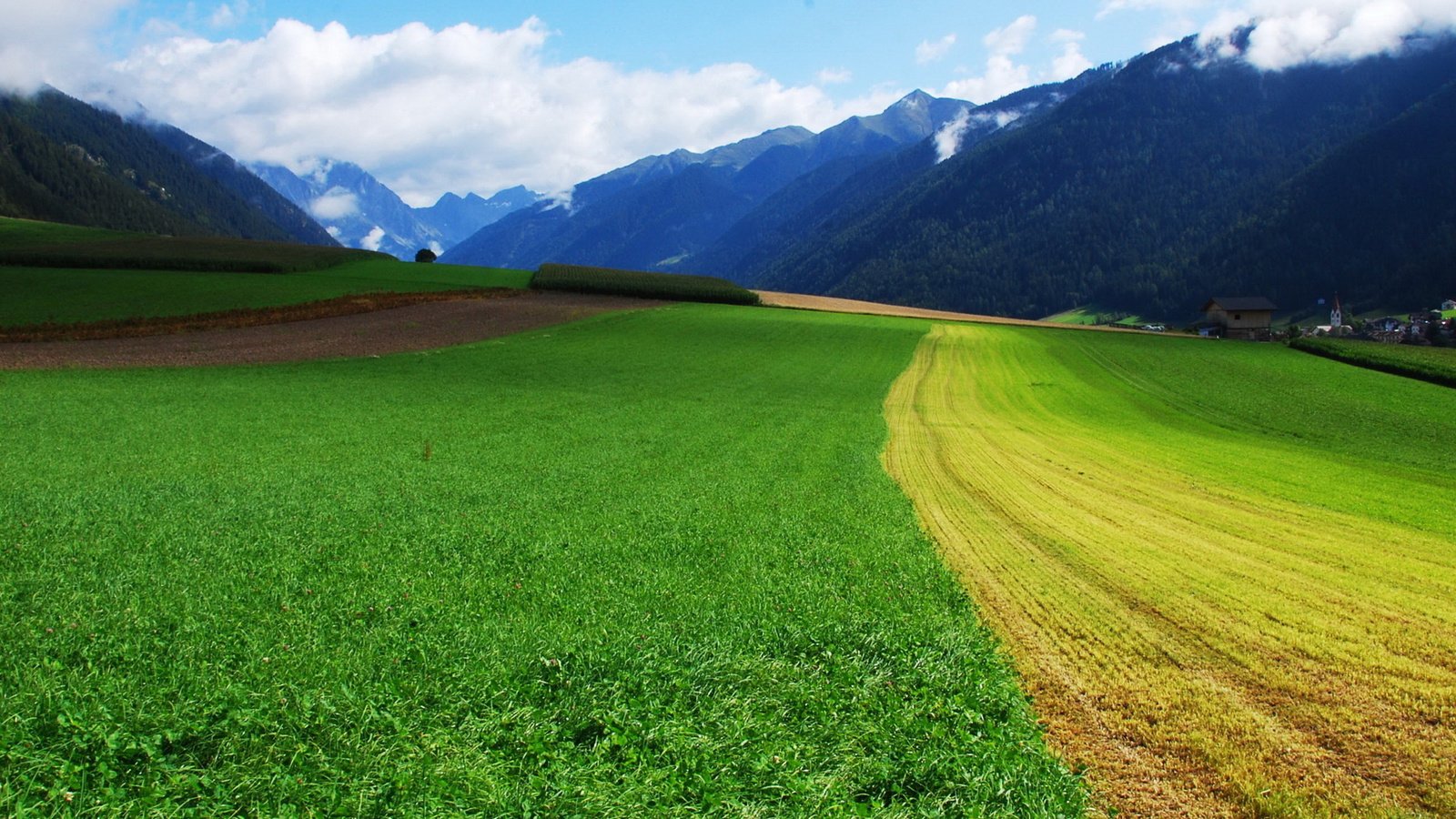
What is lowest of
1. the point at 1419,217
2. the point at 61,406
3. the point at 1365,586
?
the point at 1365,586

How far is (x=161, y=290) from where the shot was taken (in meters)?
57.8

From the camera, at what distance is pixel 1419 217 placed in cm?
18550

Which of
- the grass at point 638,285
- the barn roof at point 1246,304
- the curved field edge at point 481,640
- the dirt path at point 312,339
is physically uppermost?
the grass at point 638,285

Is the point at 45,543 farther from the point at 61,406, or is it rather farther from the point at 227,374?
the point at 227,374

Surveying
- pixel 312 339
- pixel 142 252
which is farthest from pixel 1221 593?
pixel 142 252

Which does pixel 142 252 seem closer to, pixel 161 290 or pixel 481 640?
pixel 161 290

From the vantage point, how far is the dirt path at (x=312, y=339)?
1407 inches

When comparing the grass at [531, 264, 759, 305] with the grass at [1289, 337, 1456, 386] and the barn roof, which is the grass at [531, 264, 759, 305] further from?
the barn roof

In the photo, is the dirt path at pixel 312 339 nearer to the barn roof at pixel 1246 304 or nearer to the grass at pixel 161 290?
the grass at pixel 161 290

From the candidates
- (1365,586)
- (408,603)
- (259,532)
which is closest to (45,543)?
(259,532)

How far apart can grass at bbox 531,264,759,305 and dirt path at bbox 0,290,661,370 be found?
637 inches

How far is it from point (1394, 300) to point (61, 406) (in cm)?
22185

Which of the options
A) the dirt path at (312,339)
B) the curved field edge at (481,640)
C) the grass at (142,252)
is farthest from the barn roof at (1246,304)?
the grass at (142,252)

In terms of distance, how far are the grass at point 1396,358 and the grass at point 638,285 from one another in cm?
5338
